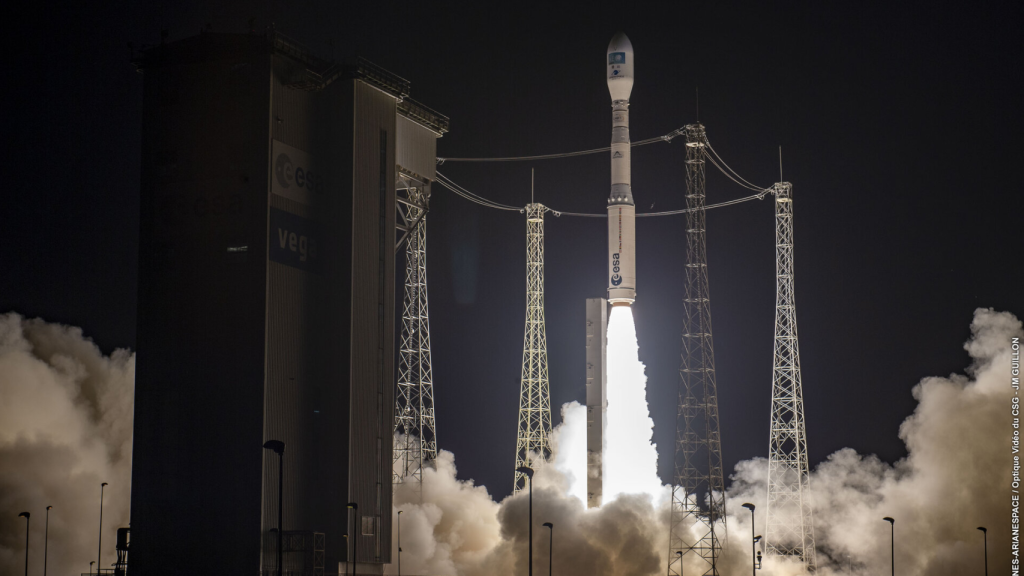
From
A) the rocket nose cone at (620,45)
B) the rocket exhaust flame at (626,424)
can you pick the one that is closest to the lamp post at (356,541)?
the rocket exhaust flame at (626,424)

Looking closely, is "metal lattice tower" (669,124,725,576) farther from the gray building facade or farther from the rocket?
the gray building facade

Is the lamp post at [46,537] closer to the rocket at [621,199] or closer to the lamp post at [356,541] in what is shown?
the lamp post at [356,541]

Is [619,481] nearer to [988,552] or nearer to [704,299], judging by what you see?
[704,299]

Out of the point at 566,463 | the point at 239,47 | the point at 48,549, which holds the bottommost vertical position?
the point at 48,549

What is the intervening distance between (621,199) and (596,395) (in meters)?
9.78

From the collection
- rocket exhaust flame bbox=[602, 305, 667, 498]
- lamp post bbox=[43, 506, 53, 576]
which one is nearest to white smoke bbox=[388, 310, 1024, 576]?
rocket exhaust flame bbox=[602, 305, 667, 498]

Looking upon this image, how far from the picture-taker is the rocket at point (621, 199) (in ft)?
200

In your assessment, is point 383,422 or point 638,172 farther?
point 638,172

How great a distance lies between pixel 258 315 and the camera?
1902 inches

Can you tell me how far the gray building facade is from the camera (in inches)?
1897

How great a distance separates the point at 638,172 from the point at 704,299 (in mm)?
28199

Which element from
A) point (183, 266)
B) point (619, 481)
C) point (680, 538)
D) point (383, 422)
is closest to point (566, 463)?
point (619, 481)

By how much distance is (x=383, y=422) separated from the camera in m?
52.2

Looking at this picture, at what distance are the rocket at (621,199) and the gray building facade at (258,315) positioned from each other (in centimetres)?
1310
